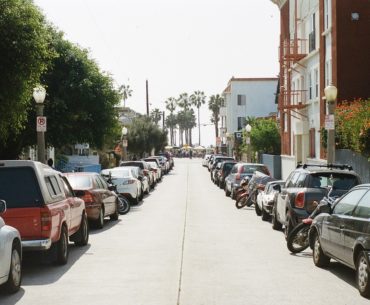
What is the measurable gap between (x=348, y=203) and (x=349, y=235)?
0.78 meters

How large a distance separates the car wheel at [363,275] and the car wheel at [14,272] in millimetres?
4560

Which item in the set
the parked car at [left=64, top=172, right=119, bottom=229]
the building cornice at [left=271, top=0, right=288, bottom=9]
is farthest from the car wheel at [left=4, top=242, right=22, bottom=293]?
the building cornice at [left=271, top=0, right=288, bottom=9]

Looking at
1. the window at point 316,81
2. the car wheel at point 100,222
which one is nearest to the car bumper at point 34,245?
the car wheel at point 100,222

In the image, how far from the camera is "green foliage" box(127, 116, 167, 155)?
249 ft

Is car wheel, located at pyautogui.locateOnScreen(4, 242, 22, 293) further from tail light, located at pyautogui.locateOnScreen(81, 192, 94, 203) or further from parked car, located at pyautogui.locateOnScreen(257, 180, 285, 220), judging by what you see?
parked car, located at pyautogui.locateOnScreen(257, 180, 285, 220)

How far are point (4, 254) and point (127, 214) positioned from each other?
48.3ft

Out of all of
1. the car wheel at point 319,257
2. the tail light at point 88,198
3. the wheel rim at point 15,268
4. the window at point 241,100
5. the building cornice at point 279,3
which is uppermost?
the building cornice at point 279,3

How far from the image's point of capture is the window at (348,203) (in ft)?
33.3

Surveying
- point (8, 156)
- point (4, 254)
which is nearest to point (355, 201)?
point (4, 254)

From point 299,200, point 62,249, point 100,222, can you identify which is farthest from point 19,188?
point 100,222

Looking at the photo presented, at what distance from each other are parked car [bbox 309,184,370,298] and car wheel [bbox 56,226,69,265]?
A: 13.9 ft

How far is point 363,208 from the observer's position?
970 centimetres

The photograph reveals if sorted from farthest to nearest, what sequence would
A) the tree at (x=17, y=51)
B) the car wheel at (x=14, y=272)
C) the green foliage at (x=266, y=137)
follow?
the green foliage at (x=266, y=137)
the tree at (x=17, y=51)
the car wheel at (x=14, y=272)

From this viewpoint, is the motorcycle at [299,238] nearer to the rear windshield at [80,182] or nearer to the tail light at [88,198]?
the tail light at [88,198]
